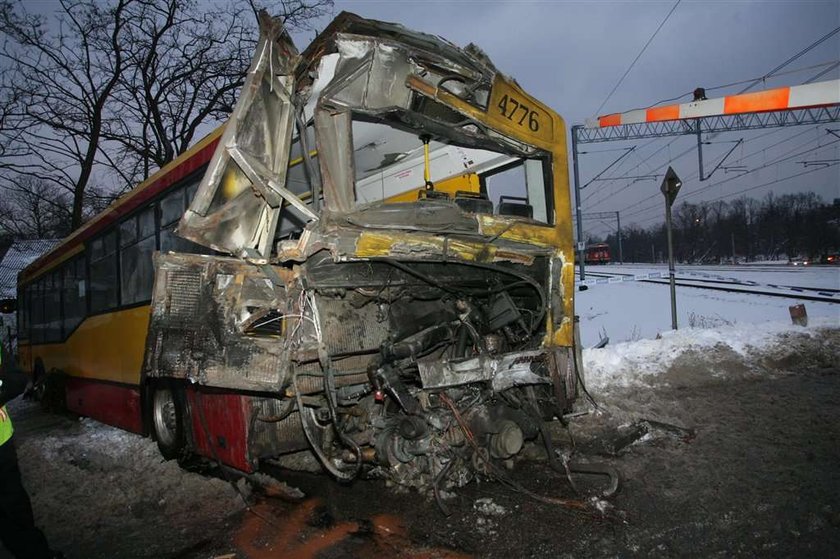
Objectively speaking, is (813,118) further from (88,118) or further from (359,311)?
(88,118)

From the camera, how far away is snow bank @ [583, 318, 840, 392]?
7.20 meters

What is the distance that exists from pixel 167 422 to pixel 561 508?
4689 mm

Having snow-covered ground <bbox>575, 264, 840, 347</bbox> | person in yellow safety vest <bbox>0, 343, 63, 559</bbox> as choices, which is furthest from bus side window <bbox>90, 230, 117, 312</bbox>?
snow-covered ground <bbox>575, 264, 840, 347</bbox>

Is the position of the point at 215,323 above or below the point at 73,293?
below

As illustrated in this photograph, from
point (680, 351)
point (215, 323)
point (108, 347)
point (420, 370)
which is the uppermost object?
point (215, 323)

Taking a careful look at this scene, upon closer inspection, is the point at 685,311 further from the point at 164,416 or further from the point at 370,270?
the point at 164,416

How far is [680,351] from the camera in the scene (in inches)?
303

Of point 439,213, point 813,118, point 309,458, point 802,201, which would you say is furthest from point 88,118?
point 802,201

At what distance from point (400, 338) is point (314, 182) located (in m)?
1.49

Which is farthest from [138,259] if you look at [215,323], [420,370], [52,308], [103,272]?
[52,308]

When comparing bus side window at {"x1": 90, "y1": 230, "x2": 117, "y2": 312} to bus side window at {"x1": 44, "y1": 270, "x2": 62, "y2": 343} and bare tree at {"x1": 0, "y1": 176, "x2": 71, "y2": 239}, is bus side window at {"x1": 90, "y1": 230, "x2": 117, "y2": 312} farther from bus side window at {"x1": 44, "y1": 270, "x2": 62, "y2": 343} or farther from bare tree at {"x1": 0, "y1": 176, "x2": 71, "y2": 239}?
bare tree at {"x1": 0, "y1": 176, "x2": 71, "y2": 239}

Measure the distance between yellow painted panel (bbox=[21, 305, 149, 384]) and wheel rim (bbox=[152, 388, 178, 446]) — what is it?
523 mm

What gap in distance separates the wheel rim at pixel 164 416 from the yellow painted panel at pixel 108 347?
523 mm

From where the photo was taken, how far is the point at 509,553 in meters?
3.33
